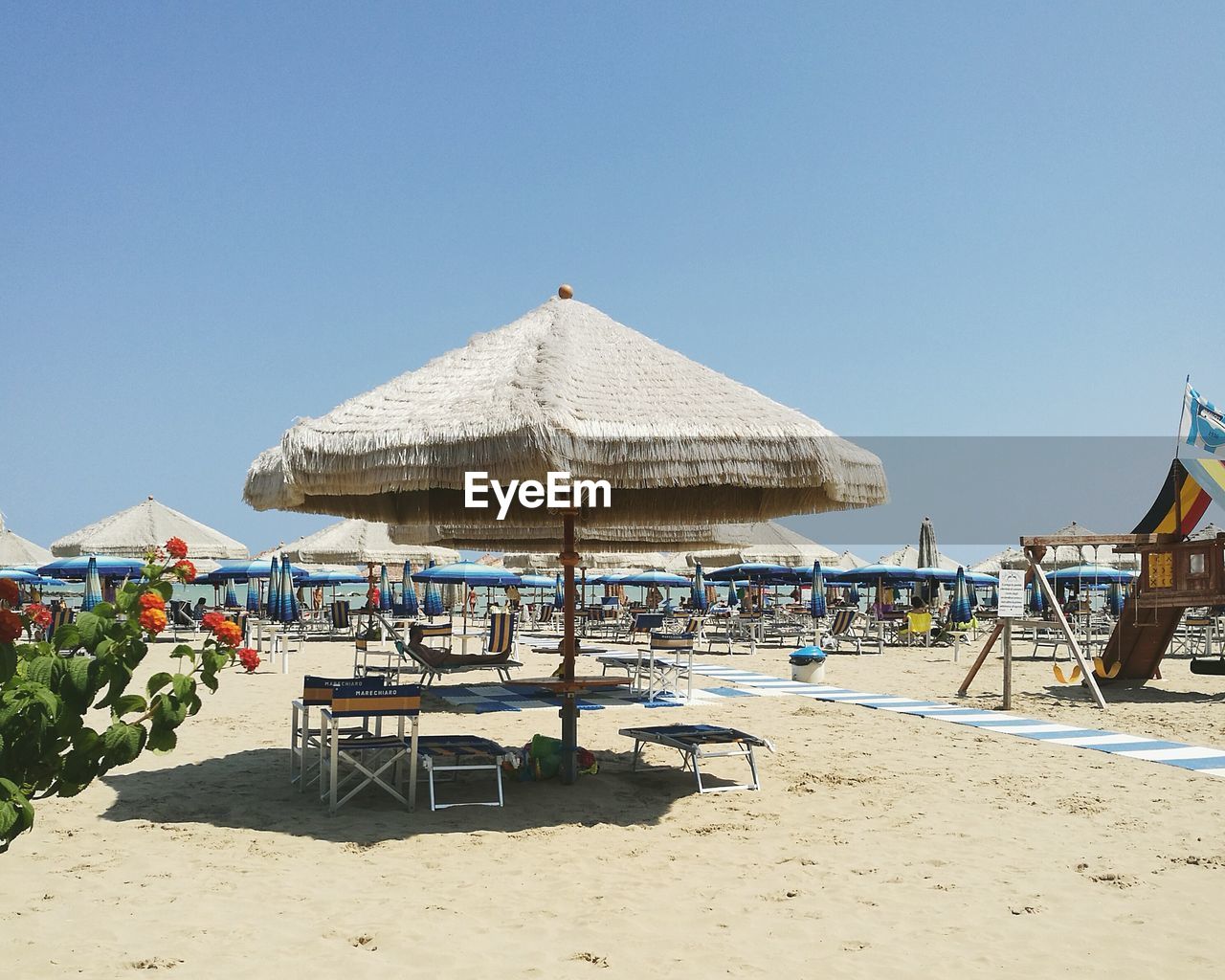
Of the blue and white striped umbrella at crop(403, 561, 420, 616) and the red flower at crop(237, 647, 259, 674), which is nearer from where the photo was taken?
the red flower at crop(237, 647, 259, 674)

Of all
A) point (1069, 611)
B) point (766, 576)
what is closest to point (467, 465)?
point (766, 576)

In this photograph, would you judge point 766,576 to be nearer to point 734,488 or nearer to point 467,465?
point 734,488

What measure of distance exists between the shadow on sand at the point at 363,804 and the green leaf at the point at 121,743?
8.08 ft

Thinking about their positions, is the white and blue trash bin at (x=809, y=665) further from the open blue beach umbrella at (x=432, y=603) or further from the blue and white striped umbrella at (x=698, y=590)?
the open blue beach umbrella at (x=432, y=603)

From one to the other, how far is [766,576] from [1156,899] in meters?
20.9

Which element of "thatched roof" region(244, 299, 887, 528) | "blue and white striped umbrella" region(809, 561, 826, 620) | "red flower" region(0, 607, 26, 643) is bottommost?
"blue and white striped umbrella" region(809, 561, 826, 620)

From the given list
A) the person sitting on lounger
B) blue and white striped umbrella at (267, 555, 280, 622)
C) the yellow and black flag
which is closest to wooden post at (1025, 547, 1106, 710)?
the yellow and black flag

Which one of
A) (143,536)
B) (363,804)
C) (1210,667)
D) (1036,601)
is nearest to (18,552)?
(143,536)

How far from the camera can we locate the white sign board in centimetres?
1193

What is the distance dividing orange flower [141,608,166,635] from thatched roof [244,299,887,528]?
2215mm

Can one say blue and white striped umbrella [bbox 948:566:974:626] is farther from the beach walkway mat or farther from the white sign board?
the beach walkway mat

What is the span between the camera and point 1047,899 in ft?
14.6

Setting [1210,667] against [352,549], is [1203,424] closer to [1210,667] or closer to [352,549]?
[1210,667]

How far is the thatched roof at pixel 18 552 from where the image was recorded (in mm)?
25109
